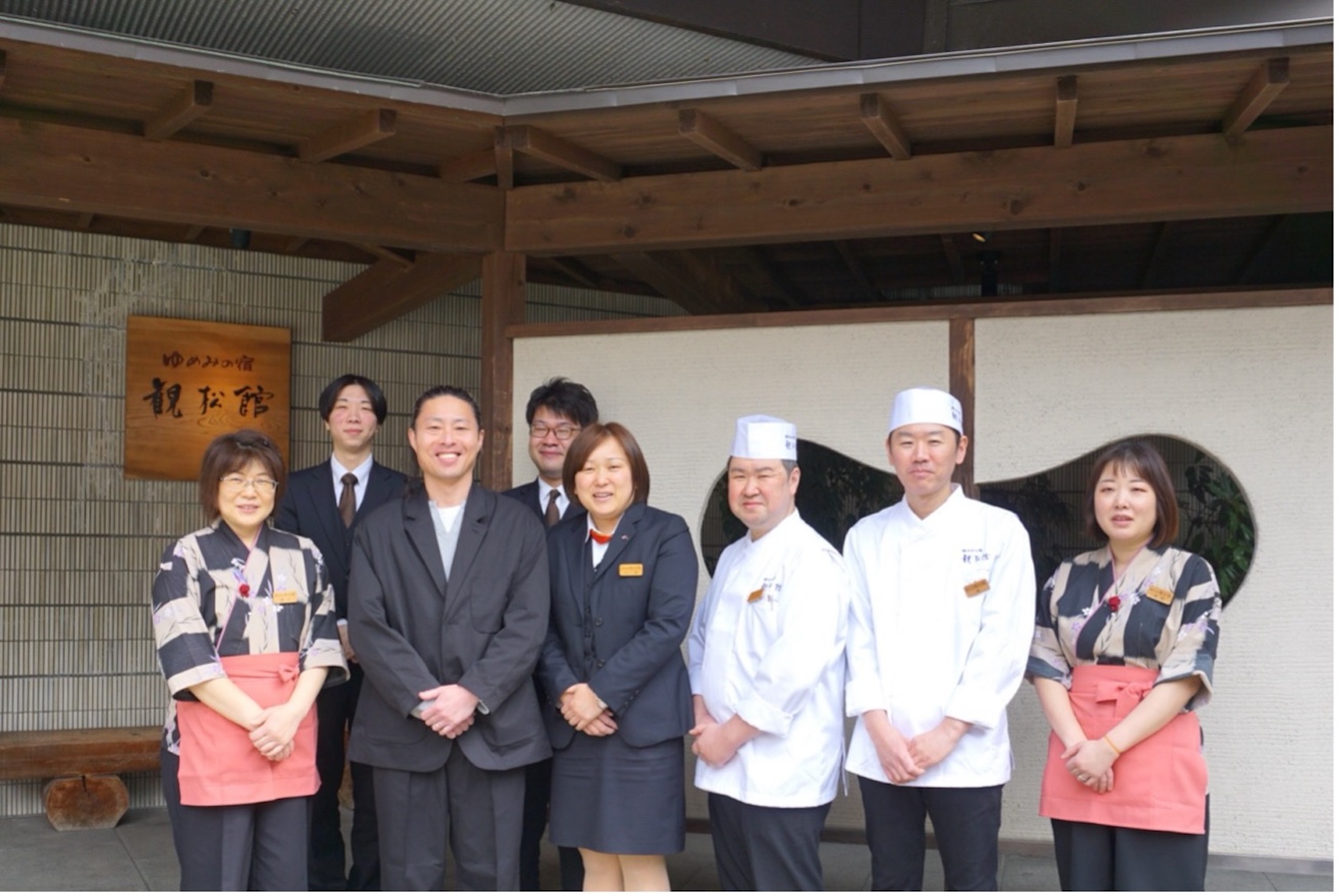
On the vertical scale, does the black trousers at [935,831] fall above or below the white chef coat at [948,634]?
below

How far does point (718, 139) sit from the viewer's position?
15.4 feet

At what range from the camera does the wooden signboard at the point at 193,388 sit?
6.43 metres

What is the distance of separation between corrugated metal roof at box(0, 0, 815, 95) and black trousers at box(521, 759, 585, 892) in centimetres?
288

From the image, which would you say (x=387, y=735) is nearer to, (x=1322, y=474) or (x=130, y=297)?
(x=1322, y=474)

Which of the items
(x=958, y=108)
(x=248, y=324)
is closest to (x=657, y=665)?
(x=958, y=108)

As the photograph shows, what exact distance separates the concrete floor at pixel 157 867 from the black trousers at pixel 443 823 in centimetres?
107

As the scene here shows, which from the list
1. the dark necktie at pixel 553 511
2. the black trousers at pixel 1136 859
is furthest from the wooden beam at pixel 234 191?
the black trousers at pixel 1136 859

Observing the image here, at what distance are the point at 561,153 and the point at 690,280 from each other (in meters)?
1.81

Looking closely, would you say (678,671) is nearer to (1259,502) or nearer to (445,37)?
(1259,502)

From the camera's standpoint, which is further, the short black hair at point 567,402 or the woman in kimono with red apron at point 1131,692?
the short black hair at point 567,402

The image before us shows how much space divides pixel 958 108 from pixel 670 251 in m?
2.15

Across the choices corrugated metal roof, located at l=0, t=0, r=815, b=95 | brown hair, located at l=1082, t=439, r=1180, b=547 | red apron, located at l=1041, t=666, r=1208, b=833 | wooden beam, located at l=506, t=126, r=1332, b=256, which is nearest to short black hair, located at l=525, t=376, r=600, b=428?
wooden beam, located at l=506, t=126, r=1332, b=256

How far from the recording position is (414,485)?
389cm

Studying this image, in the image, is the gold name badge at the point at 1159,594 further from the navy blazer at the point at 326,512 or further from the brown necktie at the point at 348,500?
the brown necktie at the point at 348,500
